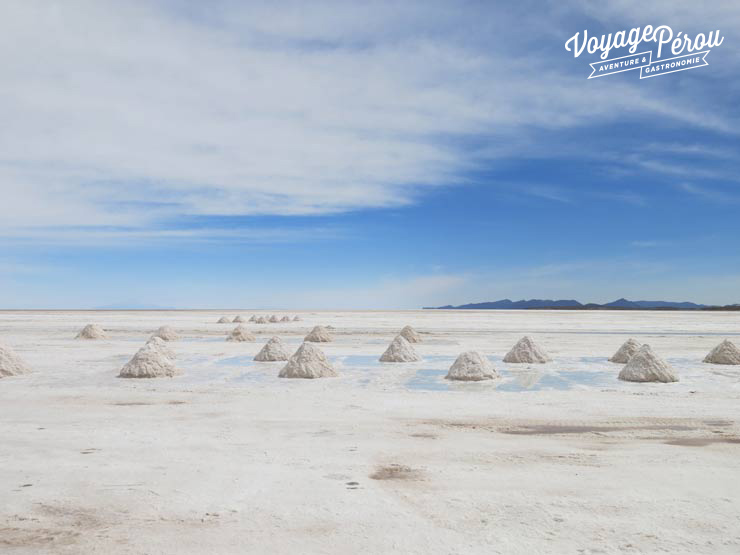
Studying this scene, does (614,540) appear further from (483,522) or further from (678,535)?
(483,522)

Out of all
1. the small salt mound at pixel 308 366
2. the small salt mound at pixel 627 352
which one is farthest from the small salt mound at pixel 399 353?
the small salt mound at pixel 627 352

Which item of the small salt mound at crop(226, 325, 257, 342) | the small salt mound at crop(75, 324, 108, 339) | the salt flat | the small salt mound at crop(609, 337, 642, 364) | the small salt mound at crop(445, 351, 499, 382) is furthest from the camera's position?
the small salt mound at crop(75, 324, 108, 339)

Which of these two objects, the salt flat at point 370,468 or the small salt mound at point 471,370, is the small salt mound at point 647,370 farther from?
the small salt mound at point 471,370

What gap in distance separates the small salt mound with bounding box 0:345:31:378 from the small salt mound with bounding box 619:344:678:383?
1130 cm

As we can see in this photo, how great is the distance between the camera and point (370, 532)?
3.78 m

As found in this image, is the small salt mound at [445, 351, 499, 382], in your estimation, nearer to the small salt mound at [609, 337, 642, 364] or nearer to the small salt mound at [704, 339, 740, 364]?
the small salt mound at [609, 337, 642, 364]

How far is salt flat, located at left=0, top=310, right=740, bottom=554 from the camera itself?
3.72m

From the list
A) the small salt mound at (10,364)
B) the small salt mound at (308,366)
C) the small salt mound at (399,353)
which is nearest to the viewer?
the small salt mound at (308,366)

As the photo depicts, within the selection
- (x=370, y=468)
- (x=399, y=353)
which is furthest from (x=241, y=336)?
(x=370, y=468)

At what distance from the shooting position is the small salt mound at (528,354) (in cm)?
1393

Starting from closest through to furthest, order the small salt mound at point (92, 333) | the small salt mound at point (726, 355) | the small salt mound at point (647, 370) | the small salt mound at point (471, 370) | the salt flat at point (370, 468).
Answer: the salt flat at point (370, 468) → the small salt mound at point (647, 370) → the small salt mound at point (471, 370) → the small salt mound at point (726, 355) → the small salt mound at point (92, 333)

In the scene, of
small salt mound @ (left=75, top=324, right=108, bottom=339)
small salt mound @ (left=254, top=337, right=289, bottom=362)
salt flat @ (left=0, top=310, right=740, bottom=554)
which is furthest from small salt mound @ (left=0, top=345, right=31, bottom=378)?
small salt mound @ (left=75, top=324, right=108, bottom=339)

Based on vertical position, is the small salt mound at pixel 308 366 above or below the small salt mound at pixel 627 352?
below

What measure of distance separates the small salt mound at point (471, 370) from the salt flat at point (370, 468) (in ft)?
2.25
